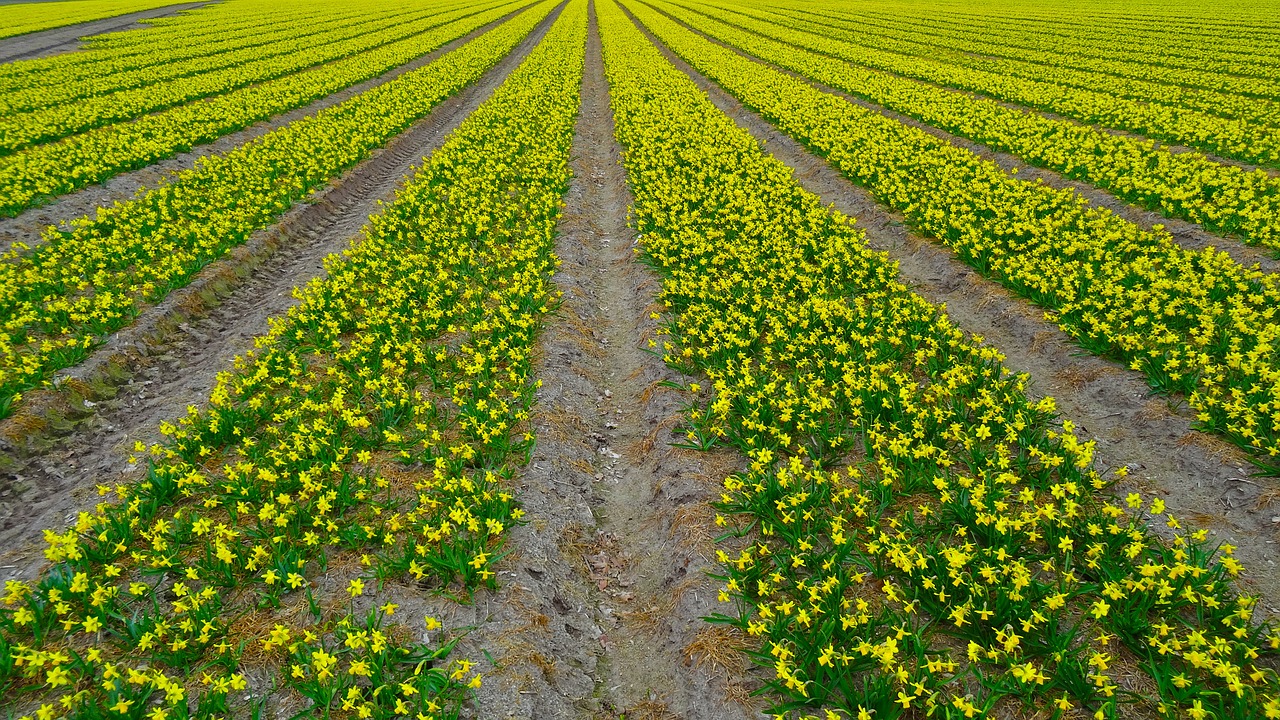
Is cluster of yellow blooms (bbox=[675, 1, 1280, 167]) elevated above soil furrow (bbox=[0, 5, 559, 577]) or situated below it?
above

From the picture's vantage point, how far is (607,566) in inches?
225

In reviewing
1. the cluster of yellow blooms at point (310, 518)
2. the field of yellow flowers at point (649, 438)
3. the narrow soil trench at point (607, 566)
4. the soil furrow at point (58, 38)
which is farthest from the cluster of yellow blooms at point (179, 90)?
the narrow soil trench at point (607, 566)

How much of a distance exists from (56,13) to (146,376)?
81.8 m

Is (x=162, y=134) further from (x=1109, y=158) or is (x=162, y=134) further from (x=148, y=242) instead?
(x=1109, y=158)

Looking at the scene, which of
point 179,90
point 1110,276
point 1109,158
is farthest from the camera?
point 179,90

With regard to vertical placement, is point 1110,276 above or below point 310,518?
above

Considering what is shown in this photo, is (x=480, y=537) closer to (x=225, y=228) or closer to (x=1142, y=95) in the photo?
(x=225, y=228)

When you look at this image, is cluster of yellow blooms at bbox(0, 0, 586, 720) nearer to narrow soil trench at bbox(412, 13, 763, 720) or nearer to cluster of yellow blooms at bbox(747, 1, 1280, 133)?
narrow soil trench at bbox(412, 13, 763, 720)

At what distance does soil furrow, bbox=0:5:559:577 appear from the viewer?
612cm

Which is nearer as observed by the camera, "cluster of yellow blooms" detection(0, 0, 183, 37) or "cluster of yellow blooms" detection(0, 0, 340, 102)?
"cluster of yellow blooms" detection(0, 0, 340, 102)

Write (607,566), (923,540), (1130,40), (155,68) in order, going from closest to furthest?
(923,540)
(607,566)
(155,68)
(1130,40)

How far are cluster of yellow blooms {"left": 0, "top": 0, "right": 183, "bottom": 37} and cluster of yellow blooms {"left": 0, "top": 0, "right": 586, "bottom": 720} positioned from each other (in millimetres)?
62249

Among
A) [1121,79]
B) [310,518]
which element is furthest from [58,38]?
[1121,79]

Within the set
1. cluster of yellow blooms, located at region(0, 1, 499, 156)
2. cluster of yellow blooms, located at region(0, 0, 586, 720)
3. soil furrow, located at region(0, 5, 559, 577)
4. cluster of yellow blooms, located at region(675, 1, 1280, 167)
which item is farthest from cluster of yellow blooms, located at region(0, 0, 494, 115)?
cluster of yellow blooms, located at region(675, 1, 1280, 167)
